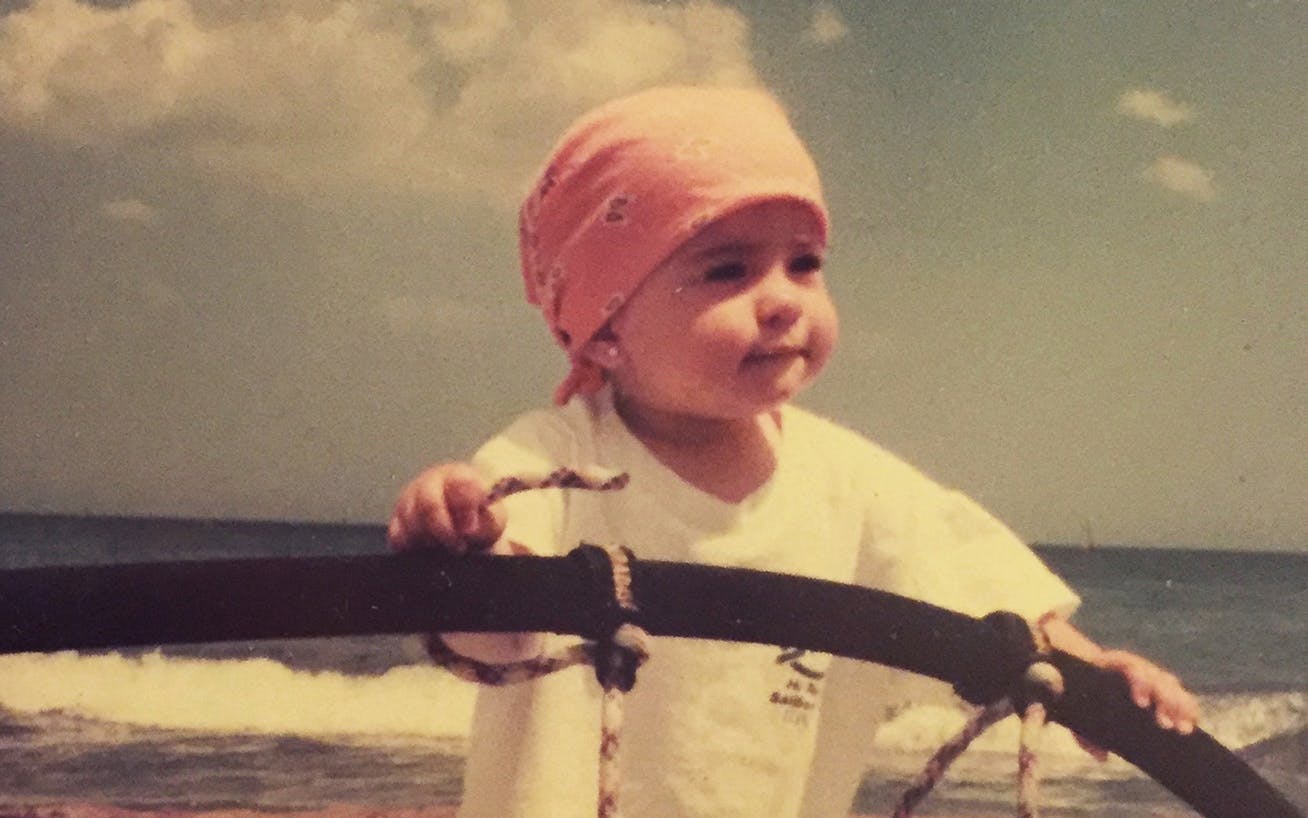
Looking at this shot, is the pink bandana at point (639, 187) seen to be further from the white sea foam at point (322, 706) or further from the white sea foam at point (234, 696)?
the white sea foam at point (234, 696)

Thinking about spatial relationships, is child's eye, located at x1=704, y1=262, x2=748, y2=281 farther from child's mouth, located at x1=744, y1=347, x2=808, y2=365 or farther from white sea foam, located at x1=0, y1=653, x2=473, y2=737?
white sea foam, located at x1=0, y1=653, x2=473, y2=737

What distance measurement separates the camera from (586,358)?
64cm

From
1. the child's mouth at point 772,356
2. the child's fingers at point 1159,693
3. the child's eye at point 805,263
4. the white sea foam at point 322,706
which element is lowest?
the child's fingers at point 1159,693

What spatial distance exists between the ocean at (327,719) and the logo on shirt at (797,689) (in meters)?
1.03

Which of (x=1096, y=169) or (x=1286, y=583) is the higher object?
(x=1096, y=169)

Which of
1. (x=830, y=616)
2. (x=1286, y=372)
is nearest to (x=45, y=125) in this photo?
(x=830, y=616)

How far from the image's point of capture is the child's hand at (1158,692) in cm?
48

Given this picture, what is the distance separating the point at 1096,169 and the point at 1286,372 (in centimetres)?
38

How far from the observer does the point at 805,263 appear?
1.94 feet

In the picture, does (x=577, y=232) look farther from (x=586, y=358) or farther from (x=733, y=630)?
(x=733, y=630)

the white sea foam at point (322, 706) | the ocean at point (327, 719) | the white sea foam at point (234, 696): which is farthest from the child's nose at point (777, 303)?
the white sea foam at point (234, 696)

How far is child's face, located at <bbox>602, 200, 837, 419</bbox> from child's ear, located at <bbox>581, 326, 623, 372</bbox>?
0.03 meters

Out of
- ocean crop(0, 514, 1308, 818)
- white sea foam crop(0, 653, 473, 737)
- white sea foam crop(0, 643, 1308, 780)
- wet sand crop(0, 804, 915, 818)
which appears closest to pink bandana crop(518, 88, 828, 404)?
ocean crop(0, 514, 1308, 818)

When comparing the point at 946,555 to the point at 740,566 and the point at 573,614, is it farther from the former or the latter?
the point at 573,614
